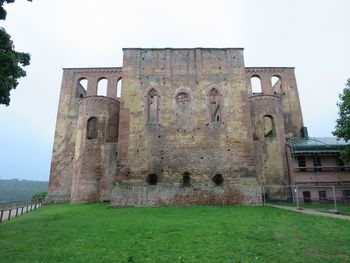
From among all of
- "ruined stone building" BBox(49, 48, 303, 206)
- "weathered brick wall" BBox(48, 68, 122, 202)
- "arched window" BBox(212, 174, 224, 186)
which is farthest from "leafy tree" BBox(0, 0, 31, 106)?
"weathered brick wall" BBox(48, 68, 122, 202)

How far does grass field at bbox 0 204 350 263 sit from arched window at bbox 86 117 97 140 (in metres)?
13.1

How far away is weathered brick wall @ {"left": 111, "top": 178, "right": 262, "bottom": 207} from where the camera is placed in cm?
1630

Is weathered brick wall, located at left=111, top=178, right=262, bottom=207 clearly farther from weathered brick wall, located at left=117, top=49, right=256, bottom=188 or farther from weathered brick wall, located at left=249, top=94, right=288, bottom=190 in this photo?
weathered brick wall, located at left=249, top=94, right=288, bottom=190

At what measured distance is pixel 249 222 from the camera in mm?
10055

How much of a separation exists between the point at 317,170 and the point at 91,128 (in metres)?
21.5

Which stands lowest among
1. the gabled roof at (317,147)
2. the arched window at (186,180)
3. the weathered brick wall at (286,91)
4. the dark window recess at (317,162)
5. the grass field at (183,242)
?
the grass field at (183,242)

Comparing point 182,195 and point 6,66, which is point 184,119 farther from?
point 6,66

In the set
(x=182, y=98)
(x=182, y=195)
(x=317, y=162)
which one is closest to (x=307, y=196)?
(x=317, y=162)

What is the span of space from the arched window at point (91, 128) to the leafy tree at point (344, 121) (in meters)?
19.8

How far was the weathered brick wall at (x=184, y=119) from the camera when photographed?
17.8 m

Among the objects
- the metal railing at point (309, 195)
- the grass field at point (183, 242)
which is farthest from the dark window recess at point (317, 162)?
the grass field at point (183, 242)

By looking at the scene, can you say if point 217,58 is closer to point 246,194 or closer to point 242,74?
point 242,74

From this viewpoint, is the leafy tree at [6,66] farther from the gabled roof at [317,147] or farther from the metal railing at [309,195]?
the gabled roof at [317,147]

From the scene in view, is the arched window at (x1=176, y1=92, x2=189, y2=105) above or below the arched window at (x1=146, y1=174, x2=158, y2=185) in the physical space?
above
